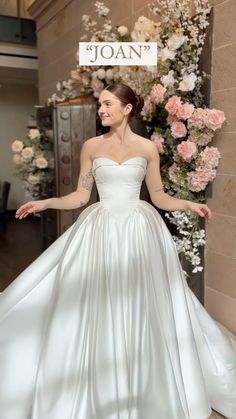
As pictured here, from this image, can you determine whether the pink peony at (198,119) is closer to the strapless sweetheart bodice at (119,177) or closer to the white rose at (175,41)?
the white rose at (175,41)

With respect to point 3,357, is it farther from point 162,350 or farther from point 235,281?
point 235,281

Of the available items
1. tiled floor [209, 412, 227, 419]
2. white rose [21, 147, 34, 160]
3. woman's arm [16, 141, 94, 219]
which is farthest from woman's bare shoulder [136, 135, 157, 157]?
white rose [21, 147, 34, 160]

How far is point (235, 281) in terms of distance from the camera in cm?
220

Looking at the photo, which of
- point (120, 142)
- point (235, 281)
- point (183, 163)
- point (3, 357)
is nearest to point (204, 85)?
point (183, 163)

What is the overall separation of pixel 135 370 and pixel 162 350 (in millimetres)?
129

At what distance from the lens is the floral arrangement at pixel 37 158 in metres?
3.09

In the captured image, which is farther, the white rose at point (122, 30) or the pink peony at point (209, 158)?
the white rose at point (122, 30)

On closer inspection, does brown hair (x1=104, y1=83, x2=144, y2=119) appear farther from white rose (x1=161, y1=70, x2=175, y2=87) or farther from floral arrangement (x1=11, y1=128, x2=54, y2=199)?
floral arrangement (x1=11, y1=128, x2=54, y2=199)

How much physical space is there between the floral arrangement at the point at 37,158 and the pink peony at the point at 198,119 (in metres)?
1.35

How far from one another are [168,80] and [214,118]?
1.04 feet

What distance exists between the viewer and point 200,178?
2.06m

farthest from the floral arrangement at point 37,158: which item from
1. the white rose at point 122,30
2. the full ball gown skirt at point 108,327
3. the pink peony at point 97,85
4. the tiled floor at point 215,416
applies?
the tiled floor at point 215,416

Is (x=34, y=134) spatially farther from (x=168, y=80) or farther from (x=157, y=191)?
(x=157, y=191)

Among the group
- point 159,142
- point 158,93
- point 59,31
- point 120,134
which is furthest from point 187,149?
point 59,31
